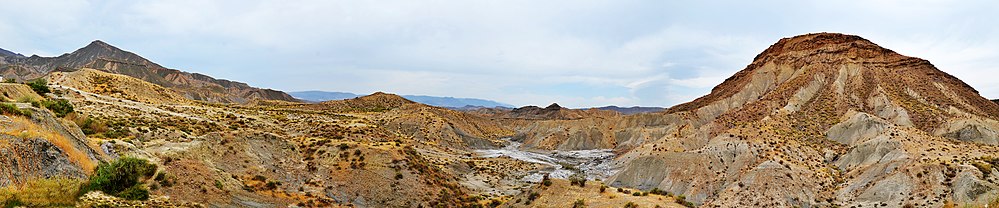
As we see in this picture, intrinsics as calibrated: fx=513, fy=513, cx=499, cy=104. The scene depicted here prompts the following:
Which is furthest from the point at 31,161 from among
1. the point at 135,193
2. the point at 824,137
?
the point at 824,137

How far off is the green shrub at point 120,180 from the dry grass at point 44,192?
469 millimetres

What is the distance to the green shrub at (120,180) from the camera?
15898mm

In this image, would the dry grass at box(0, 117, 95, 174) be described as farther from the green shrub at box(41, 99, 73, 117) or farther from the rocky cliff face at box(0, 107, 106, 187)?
the green shrub at box(41, 99, 73, 117)

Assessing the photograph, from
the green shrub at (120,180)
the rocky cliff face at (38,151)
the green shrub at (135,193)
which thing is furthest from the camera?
the green shrub at (135,193)

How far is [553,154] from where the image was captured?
72000 mm

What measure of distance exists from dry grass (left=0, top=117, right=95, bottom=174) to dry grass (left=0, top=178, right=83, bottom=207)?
201 cm

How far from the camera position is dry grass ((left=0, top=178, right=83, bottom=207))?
13008mm

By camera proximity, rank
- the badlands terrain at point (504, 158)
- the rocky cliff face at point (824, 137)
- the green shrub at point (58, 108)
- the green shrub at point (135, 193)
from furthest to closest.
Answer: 1. the rocky cliff face at point (824, 137)
2. the green shrub at point (58, 108)
3. the badlands terrain at point (504, 158)
4. the green shrub at point (135, 193)

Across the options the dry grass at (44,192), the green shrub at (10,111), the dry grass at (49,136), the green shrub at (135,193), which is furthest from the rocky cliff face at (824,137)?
the green shrub at (10,111)

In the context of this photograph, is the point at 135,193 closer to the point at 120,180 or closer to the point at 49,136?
the point at 120,180

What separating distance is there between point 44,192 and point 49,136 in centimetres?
439

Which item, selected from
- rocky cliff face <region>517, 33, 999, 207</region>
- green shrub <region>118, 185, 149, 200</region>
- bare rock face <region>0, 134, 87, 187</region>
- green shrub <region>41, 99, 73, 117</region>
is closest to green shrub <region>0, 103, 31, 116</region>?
bare rock face <region>0, 134, 87, 187</region>

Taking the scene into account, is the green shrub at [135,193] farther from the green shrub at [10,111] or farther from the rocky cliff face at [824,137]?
the rocky cliff face at [824,137]

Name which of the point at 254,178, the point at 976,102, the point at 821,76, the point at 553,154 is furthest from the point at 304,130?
the point at 976,102
